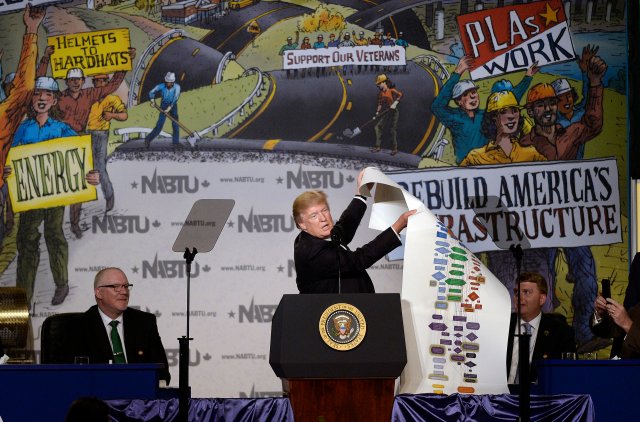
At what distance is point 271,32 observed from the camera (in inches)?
307

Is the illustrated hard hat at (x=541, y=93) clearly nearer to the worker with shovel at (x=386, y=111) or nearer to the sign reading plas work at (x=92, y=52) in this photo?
the worker with shovel at (x=386, y=111)

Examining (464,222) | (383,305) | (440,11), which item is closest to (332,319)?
(383,305)

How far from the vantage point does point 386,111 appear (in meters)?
7.71

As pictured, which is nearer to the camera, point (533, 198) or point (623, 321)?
point (623, 321)

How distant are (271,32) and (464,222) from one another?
1956 mm

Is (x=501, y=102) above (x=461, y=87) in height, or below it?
below

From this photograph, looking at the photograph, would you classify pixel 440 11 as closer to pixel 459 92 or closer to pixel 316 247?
pixel 459 92

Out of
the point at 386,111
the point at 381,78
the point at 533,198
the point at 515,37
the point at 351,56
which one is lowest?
→ the point at 533,198

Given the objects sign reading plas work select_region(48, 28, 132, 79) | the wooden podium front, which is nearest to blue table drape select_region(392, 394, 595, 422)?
the wooden podium front

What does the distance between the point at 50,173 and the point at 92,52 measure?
0.94m

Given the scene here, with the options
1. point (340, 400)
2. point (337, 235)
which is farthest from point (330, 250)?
point (340, 400)

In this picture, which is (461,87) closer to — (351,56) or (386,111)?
(386,111)

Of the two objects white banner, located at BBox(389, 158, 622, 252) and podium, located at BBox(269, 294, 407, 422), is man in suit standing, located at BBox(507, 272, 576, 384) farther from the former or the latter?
podium, located at BBox(269, 294, 407, 422)

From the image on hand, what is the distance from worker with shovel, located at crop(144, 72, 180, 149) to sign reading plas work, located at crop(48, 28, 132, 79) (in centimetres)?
28
